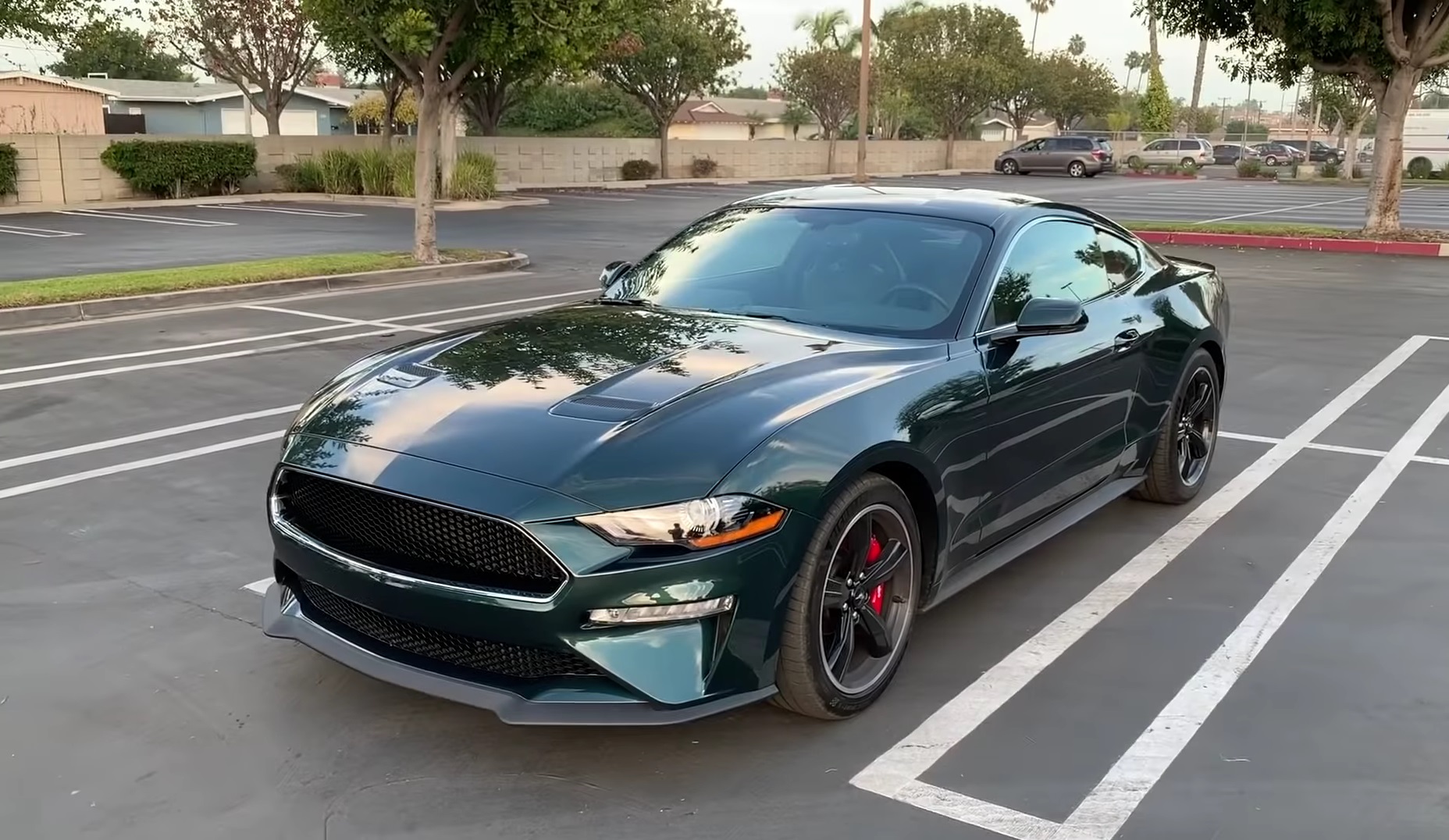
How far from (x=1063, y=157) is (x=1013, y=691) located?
50477 mm

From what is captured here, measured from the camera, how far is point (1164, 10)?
20500 millimetres

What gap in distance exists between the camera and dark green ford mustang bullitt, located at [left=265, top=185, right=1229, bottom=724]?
3.14 meters

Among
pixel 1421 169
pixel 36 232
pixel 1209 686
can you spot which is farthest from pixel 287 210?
pixel 1421 169

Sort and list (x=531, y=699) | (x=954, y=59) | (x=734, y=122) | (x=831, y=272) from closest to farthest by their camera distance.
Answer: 1. (x=531, y=699)
2. (x=831, y=272)
3. (x=954, y=59)
4. (x=734, y=122)

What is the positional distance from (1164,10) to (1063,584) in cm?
1834

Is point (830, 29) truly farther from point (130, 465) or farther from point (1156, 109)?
point (130, 465)

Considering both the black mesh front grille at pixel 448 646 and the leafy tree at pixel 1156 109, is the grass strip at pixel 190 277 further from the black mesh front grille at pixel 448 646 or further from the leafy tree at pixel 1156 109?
the leafy tree at pixel 1156 109

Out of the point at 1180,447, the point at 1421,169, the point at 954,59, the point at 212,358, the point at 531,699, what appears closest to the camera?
the point at 531,699

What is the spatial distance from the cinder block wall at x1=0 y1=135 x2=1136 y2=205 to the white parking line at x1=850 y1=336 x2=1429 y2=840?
28.6 meters

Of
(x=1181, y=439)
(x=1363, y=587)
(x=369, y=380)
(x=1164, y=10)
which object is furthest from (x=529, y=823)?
(x=1164, y=10)

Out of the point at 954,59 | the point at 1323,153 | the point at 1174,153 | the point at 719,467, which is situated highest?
the point at 954,59

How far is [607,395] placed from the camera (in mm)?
3602

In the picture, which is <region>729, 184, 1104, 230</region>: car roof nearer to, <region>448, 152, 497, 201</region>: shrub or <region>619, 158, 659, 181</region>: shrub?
<region>448, 152, 497, 201</region>: shrub

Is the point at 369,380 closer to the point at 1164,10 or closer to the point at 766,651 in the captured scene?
the point at 766,651
